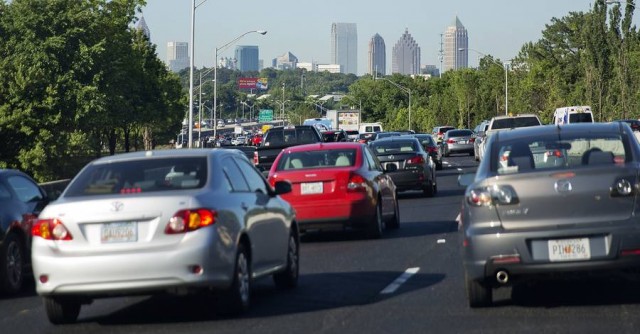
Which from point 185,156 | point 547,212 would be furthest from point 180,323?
point 547,212

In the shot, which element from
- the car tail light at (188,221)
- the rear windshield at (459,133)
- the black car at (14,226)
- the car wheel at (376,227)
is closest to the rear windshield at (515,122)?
the rear windshield at (459,133)

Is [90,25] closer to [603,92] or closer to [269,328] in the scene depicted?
[603,92]

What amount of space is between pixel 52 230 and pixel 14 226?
374cm

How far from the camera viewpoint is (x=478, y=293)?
11094 mm

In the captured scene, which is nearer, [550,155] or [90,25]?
[550,155]

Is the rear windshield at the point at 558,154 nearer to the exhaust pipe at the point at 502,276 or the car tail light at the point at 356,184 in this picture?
the exhaust pipe at the point at 502,276

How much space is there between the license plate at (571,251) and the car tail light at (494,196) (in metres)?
0.53

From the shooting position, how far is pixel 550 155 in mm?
12422

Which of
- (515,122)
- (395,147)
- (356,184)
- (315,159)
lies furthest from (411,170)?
(515,122)

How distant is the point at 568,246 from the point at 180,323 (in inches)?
137

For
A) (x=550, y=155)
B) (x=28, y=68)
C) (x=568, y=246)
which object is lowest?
(x=568, y=246)

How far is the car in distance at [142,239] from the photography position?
10375 millimetres

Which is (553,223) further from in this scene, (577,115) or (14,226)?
(577,115)

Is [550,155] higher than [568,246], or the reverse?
[550,155]
